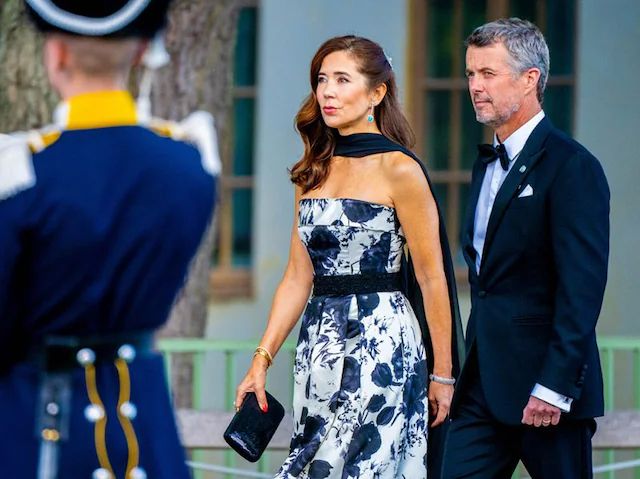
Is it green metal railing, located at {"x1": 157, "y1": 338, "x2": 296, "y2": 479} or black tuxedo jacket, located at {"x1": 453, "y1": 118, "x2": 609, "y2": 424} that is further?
green metal railing, located at {"x1": 157, "y1": 338, "x2": 296, "y2": 479}

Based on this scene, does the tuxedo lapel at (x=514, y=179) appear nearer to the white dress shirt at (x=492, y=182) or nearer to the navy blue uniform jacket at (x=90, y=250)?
the white dress shirt at (x=492, y=182)

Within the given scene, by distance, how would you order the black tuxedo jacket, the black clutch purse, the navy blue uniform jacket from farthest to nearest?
1. the black clutch purse
2. the black tuxedo jacket
3. the navy blue uniform jacket

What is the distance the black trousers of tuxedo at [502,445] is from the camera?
188 inches

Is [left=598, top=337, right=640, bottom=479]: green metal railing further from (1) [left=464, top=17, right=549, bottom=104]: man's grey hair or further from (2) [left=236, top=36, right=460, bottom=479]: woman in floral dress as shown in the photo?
(1) [left=464, top=17, right=549, bottom=104]: man's grey hair

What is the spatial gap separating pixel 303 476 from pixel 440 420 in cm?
45

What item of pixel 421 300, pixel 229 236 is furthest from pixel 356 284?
pixel 229 236

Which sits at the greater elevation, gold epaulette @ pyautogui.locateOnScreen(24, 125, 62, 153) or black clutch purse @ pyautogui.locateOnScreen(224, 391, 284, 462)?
gold epaulette @ pyautogui.locateOnScreen(24, 125, 62, 153)

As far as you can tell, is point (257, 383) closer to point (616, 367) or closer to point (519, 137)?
point (519, 137)

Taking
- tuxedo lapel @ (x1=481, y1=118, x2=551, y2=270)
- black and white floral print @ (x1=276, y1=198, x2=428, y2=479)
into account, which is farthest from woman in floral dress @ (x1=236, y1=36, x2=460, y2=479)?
tuxedo lapel @ (x1=481, y1=118, x2=551, y2=270)

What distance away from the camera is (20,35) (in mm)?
7113

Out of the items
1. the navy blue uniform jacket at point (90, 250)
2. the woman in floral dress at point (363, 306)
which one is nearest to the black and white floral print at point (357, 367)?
the woman in floral dress at point (363, 306)

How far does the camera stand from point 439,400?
202 inches

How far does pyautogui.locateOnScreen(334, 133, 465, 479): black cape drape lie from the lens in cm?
514

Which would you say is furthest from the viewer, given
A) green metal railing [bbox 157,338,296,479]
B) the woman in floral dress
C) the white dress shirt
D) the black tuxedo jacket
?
green metal railing [bbox 157,338,296,479]
